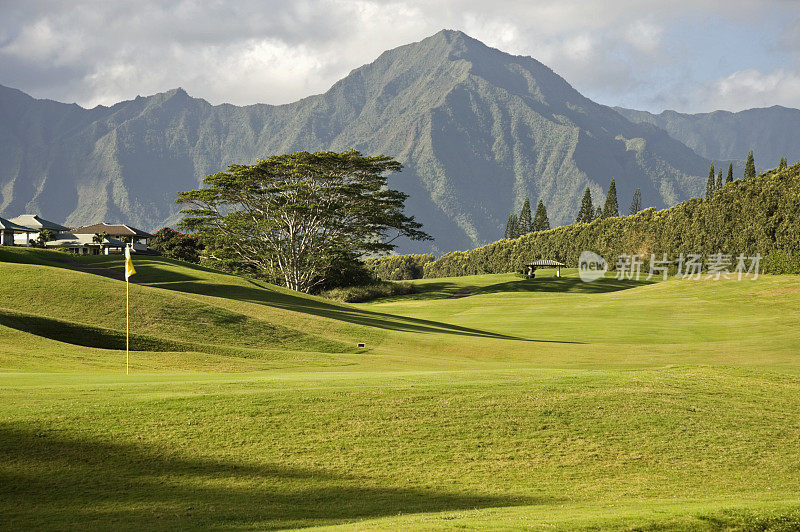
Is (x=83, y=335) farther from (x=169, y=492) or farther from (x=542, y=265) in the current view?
(x=542, y=265)

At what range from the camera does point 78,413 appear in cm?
1336

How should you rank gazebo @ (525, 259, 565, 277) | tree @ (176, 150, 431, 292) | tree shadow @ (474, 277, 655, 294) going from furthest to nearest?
gazebo @ (525, 259, 565, 277)
tree shadow @ (474, 277, 655, 294)
tree @ (176, 150, 431, 292)

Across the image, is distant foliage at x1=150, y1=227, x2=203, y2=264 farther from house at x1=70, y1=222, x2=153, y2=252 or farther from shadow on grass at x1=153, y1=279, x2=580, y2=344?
shadow on grass at x1=153, y1=279, x2=580, y2=344

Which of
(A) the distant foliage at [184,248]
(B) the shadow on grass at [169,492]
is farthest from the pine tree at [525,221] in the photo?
(B) the shadow on grass at [169,492]

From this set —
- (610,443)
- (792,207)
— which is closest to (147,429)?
(610,443)

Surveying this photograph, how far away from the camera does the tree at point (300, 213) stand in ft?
236

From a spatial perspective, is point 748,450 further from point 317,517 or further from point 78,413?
point 78,413

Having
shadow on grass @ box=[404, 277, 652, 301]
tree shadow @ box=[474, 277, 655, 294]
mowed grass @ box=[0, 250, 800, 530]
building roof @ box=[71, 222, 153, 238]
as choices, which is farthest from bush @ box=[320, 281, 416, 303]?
building roof @ box=[71, 222, 153, 238]

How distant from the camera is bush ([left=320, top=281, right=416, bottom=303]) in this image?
81.2 m

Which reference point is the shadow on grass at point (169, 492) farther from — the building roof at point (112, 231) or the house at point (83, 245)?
the building roof at point (112, 231)

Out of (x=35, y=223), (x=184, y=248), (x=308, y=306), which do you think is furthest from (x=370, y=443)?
(x=35, y=223)

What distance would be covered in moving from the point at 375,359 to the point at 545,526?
19.5m

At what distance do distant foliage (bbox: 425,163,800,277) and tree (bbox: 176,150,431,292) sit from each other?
35.6 meters

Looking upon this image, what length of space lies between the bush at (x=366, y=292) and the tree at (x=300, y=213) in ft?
7.61
